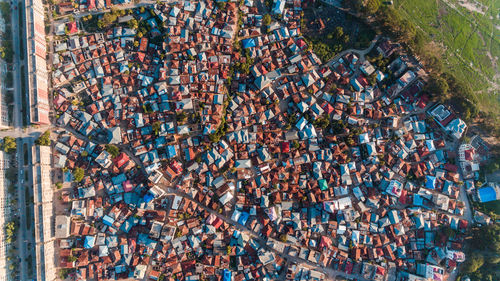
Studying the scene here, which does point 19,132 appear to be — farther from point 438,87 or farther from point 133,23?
point 438,87

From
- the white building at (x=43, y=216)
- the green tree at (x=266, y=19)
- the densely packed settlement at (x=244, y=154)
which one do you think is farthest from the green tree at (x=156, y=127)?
the green tree at (x=266, y=19)

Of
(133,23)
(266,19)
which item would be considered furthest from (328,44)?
(133,23)

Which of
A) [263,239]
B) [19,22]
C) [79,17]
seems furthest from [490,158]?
[19,22]

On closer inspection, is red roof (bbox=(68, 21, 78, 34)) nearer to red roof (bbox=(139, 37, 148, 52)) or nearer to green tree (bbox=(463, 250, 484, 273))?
red roof (bbox=(139, 37, 148, 52))

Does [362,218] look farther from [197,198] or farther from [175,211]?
[175,211]

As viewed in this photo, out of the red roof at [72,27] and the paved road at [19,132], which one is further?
the red roof at [72,27]

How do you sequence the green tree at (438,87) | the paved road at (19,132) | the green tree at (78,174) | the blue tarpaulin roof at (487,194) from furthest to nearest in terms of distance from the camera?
the blue tarpaulin roof at (487,194)
the green tree at (438,87)
the green tree at (78,174)
the paved road at (19,132)

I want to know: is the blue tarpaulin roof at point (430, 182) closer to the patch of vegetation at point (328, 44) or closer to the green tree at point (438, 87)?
the green tree at point (438, 87)

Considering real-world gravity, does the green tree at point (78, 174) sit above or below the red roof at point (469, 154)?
below

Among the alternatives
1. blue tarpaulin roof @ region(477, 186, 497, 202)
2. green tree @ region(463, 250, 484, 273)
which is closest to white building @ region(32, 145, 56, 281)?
green tree @ region(463, 250, 484, 273)
